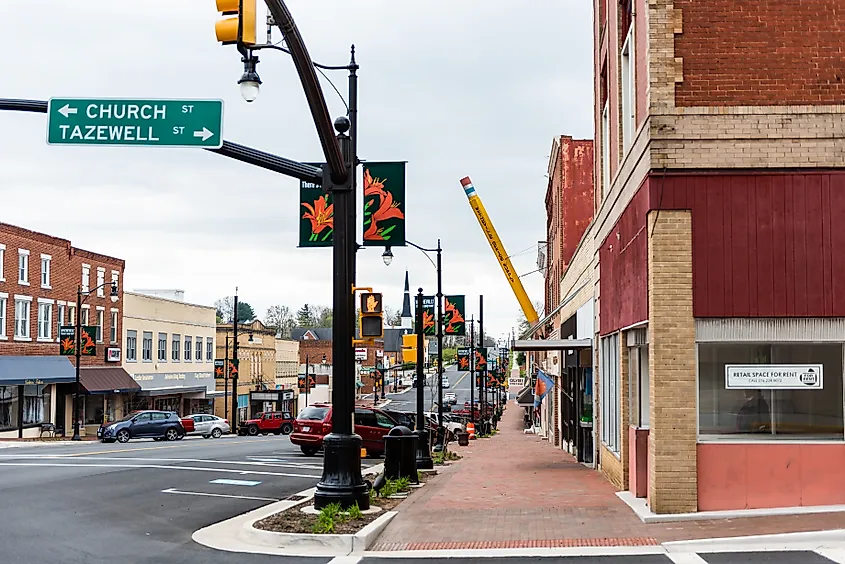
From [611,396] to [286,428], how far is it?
38850mm

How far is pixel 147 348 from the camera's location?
6216 centimetres

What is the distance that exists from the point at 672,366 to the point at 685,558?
306 centimetres

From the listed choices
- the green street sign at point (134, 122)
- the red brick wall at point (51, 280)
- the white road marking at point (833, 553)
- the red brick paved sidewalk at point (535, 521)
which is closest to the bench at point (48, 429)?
the red brick wall at point (51, 280)

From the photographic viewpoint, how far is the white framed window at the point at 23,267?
48338mm

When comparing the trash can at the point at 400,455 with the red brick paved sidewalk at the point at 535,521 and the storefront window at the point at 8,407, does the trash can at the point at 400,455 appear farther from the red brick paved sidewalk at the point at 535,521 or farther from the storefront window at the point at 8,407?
the storefront window at the point at 8,407

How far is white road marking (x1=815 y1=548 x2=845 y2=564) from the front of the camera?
965 cm

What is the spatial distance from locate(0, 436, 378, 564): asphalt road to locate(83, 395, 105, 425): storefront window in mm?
26609

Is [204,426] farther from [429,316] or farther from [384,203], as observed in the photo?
[384,203]

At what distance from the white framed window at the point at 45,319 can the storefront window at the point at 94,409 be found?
543 centimetres

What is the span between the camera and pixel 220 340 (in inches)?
3233

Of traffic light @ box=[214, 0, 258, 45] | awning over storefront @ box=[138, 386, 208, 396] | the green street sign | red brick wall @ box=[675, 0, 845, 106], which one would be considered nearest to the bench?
awning over storefront @ box=[138, 386, 208, 396]

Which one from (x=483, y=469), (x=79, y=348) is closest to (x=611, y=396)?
(x=483, y=469)

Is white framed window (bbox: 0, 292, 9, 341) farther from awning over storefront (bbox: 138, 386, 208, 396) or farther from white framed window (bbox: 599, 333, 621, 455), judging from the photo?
white framed window (bbox: 599, 333, 621, 455)

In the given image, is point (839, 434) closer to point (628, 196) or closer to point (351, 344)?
point (628, 196)
